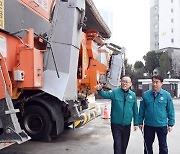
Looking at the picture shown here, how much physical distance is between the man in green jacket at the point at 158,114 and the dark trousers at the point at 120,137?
0.88ft

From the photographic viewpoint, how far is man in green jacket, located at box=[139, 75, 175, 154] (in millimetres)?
4602

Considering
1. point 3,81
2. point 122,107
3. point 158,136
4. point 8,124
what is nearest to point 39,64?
point 3,81

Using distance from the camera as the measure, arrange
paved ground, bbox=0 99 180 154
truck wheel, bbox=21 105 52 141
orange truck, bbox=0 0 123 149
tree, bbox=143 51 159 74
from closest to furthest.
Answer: orange truck, bbox=0 0 123 149 < paved ground, bbox=0 99 180 154 < truck wheel, bbox=21 105 52 141 < tree, bbox=143 51 159 74

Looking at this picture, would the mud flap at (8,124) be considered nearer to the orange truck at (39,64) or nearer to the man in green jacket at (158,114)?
the orange truck at (39,64)

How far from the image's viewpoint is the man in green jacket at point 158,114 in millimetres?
4602

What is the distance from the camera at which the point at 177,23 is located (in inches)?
2975

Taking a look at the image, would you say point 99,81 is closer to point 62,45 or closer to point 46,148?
point 46,148

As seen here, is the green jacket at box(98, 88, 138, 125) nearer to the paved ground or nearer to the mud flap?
the paved ground

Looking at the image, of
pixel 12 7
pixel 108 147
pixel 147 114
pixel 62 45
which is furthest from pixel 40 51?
pixel 108 147

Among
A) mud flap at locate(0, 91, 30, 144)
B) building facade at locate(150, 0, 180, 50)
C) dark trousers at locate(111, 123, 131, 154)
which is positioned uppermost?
building facade at locate(150, 0, 180, 50)

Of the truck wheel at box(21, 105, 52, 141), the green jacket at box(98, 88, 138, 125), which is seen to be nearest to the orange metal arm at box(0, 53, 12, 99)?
the green jacket at box(98, 88, 138, 125)

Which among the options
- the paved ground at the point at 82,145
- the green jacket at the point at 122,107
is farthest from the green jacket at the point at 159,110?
the paved ground at the point at 82,145

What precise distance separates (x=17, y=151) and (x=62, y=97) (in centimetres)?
159

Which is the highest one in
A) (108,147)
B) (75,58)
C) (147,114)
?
(75,58)
